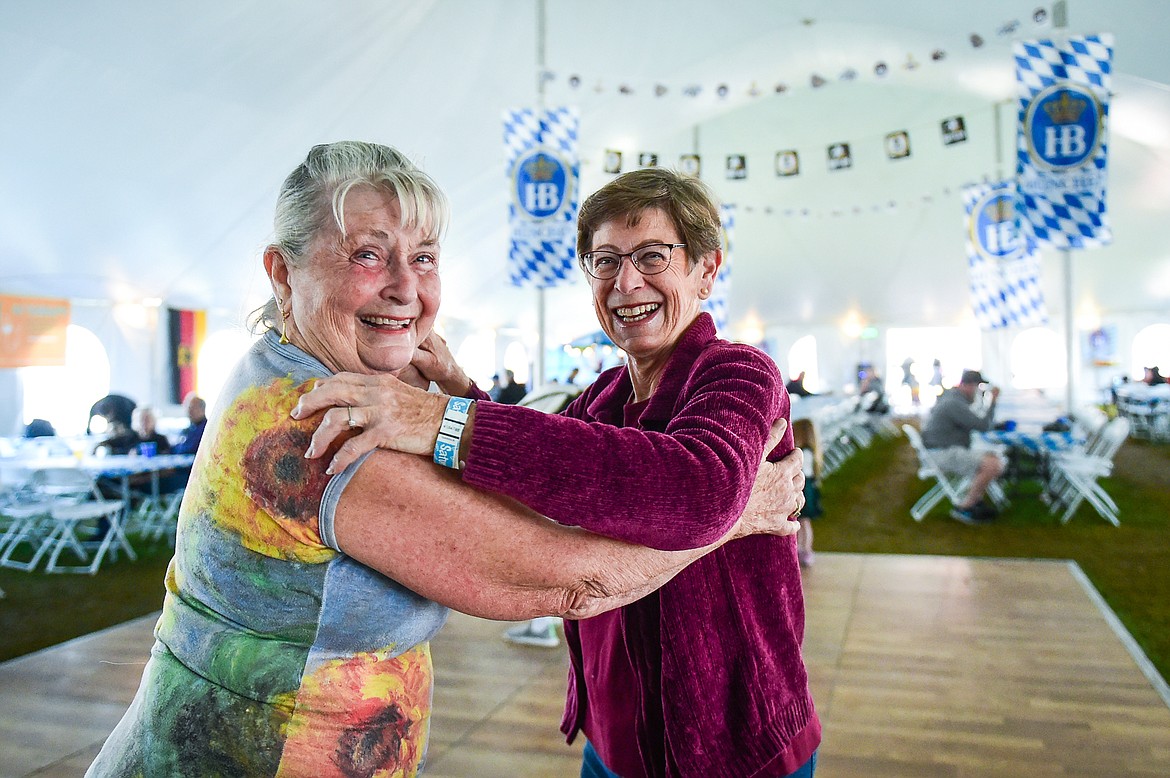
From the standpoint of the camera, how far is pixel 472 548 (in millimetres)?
915

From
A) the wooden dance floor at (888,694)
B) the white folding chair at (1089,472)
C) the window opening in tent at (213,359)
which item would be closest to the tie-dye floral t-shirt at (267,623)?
the wooden dance floor at (888,694)

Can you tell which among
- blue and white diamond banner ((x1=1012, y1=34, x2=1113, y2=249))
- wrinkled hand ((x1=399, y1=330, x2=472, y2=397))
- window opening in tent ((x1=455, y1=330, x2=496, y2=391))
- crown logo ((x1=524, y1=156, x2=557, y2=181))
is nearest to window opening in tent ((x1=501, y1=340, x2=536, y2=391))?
window opening in tent ((x1=455, y1=330, x2=496, y2=391))

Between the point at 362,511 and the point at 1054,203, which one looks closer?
the point at 362,511

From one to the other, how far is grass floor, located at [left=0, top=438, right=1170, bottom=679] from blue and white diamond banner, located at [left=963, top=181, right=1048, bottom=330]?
8.10ft

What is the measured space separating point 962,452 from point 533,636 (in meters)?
5.29

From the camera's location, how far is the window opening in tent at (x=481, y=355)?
813 inches

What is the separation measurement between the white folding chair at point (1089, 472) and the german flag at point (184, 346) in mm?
11676

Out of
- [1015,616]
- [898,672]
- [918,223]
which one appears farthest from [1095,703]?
[918,223]

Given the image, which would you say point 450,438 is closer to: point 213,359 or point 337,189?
point 337,189

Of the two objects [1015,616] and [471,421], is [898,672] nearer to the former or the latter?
[1015,616]

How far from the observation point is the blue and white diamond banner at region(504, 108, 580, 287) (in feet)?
23.7

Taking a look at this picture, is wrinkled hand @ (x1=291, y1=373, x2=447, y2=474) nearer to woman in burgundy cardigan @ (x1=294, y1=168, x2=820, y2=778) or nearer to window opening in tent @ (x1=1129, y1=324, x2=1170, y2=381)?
woman in burgundy cardigan @ (x1=294, y1=168, x2=820, y2=778)

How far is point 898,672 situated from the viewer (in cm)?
374

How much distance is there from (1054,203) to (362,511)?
7248 millimetres
